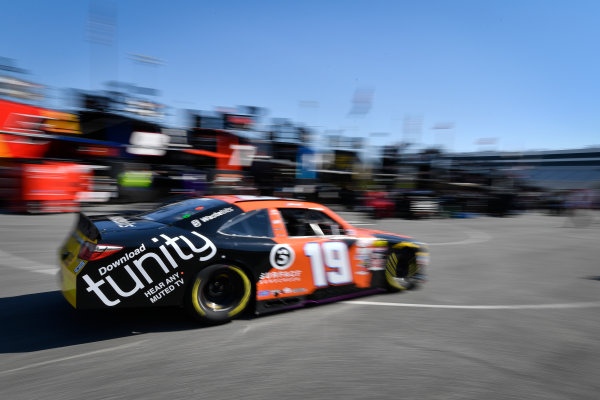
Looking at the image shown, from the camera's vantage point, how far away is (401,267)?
5895mm

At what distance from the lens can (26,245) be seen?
26.0ft

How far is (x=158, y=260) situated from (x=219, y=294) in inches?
30.1

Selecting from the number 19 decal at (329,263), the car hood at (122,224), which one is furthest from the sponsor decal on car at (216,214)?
the number 19 decal at (329,263)

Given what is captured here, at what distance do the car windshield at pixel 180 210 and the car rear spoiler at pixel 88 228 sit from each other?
2.07 ft

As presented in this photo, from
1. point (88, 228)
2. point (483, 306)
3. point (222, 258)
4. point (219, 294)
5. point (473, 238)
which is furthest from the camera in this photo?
point (473, 238)

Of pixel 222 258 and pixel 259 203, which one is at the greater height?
pixel 259 203

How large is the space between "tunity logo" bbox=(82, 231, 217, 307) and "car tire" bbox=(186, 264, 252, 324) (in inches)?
7.7

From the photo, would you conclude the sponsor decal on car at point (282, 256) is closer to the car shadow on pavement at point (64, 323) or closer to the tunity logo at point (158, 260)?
the tunity logo at point (158, 260)

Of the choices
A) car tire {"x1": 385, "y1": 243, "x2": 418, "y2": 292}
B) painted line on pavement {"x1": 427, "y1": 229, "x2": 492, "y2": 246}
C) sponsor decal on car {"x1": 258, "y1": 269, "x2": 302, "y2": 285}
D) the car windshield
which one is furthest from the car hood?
painted line on pavement {"x1": 427, "y1": 229, "x2": 492, "y2": 246}

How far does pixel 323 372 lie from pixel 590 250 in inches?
440

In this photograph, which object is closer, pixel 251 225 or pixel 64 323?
pixel 64 323

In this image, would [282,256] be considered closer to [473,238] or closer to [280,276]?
[280,276]

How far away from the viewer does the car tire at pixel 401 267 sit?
566cm

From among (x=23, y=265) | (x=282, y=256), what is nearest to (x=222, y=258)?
(x=282, y=256)
